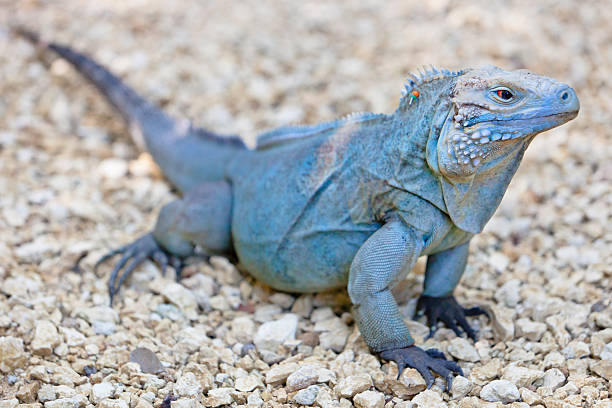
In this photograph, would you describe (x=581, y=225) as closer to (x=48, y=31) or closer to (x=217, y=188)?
(x=217, y=188)

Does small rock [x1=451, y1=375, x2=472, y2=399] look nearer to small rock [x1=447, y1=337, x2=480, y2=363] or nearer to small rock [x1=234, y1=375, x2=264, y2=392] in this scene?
small rock [x1=447, y1=337, x2=480, y2=363]

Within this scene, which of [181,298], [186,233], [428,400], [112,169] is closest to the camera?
[428,400]

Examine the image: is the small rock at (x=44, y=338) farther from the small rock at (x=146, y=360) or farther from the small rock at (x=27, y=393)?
the small rock at (x=146, y=360)

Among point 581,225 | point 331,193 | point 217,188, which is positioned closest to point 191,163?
point 217,188

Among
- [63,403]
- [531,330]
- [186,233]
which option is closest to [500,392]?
[531,330]

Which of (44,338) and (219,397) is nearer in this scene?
(219,397)

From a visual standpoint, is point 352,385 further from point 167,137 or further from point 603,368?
point 167,137
